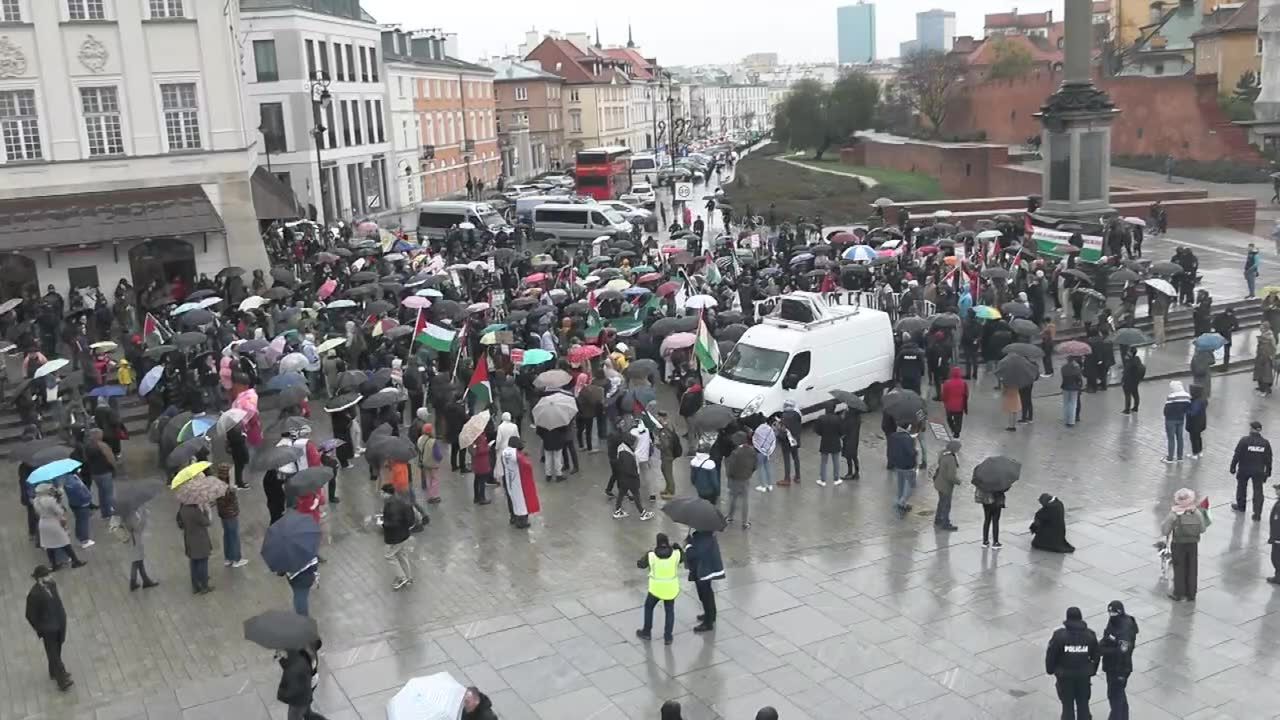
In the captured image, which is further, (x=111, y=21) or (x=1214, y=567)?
(x=111, y=21)

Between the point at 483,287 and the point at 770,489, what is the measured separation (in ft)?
47.5

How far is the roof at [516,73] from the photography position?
9631 cm

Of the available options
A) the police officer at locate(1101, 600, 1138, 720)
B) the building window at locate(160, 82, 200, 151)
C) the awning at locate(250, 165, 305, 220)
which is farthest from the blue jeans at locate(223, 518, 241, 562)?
the awning at locate(250, 165, 305, 220)

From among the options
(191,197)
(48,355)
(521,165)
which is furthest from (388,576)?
(521,165)

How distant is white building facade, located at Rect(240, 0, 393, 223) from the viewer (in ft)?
175

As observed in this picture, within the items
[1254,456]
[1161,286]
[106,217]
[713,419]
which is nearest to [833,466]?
[713,419]

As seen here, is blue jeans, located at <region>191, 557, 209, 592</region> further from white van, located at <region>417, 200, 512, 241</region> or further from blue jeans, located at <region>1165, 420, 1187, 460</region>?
white van, located at <region>417, 200, 512, 241</region>

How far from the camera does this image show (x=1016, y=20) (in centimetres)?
14775

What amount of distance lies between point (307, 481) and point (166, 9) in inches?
862

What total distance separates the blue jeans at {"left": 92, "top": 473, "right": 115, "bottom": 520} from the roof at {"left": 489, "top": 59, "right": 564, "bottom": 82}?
270 feet

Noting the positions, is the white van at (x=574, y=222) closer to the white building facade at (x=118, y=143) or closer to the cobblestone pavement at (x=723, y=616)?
the white building facade at (x=118, y=143)

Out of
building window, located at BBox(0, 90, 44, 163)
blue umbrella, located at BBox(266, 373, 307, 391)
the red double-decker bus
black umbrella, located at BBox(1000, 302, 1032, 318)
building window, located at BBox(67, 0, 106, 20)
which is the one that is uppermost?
building window, located at BBox(67, 0, 106, 20)

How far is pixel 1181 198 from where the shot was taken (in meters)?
44.2

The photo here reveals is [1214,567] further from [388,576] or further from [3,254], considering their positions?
[3,254]
